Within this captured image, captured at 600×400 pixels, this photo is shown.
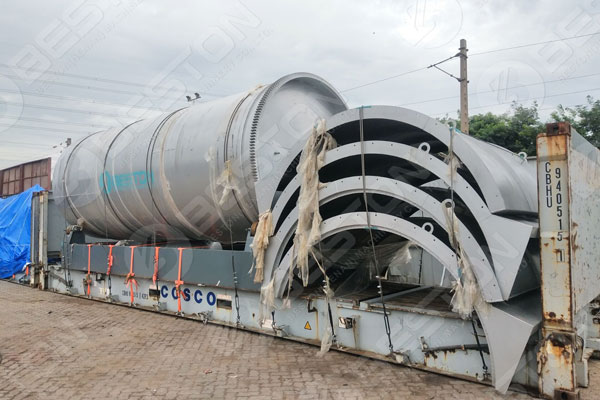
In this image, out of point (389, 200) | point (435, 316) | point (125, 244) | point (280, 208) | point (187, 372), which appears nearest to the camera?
point (435, 316)

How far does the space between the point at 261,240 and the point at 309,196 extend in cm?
74

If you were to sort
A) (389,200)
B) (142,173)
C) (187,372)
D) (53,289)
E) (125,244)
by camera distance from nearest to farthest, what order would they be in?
1. (187,372)
2. (389,200)
3. (142,173)
4. (125,244)
5. (53,289)

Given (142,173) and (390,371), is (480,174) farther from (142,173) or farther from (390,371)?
(142,173)

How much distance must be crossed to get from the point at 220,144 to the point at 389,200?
1962 mm

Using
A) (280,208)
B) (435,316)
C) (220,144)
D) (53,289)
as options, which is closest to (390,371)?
(435,316)

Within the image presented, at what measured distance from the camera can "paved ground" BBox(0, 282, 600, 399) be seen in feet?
11.7

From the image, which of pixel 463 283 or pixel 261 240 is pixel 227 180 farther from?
pixel 463 283

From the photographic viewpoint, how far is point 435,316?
3750mm

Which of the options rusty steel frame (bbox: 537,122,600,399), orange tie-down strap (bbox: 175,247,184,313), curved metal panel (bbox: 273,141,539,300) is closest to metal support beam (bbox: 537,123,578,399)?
rusty steel frame (bbox: 537,122,600,399)

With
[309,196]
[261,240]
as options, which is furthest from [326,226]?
[261,240]

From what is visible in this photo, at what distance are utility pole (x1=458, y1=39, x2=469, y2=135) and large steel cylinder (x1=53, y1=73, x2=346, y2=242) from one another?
7133 millimetres

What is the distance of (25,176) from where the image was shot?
64.7 feet

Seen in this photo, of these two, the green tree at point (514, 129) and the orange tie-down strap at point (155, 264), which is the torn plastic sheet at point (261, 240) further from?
the green tree at point (514, 129)

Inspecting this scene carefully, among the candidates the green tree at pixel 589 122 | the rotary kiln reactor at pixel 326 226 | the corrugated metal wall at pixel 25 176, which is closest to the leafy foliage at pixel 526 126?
the green tree at pixel 589 122
